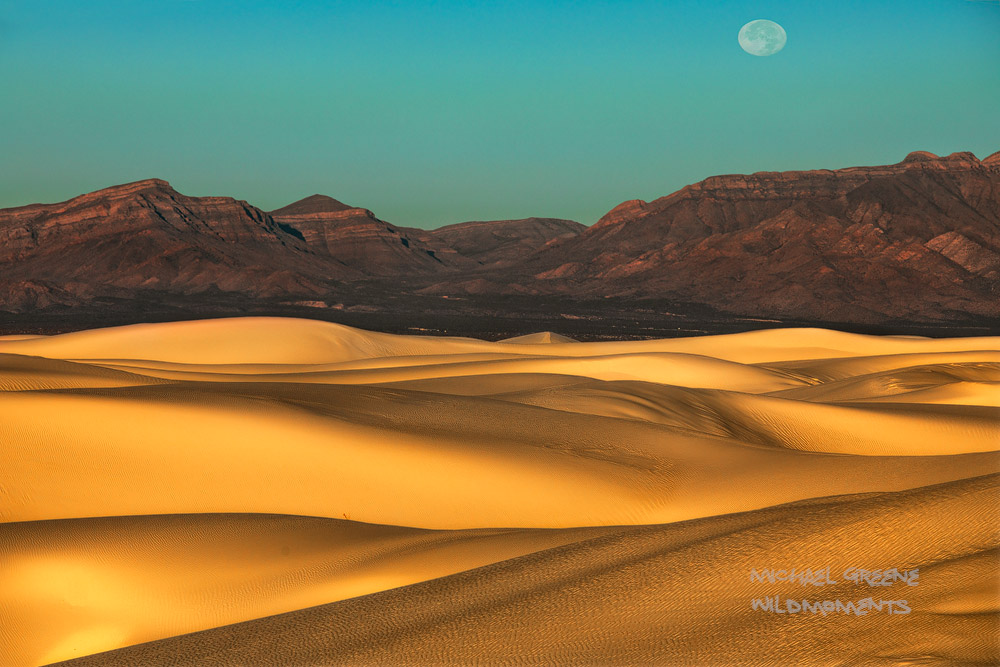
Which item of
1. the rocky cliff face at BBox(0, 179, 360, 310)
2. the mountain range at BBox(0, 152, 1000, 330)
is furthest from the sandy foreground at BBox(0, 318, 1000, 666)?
the rocky cliff face at BBox(0, 179, 360, 310)

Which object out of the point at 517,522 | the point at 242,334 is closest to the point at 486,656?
the point at 517,522

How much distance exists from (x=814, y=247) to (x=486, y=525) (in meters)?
111

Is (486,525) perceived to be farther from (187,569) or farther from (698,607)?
(698,607)

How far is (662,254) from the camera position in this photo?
130m

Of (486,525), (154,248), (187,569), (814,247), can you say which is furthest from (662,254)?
(187,569)

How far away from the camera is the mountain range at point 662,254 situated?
101000 mm

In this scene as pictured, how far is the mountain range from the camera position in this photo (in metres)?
101

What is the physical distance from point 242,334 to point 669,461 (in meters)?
30.3

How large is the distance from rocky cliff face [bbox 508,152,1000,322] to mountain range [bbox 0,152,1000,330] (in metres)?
0.28

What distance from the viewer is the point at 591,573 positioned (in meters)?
5.25

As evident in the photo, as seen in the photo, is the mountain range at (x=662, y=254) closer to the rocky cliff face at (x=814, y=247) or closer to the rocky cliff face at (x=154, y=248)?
the rocky cliff face at (x=814, y=247)

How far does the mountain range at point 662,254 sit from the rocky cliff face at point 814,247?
277mm

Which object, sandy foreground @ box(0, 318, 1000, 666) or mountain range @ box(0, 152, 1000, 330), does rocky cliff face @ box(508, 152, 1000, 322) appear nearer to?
mountain range @ box(0, 152, 1000, 330)

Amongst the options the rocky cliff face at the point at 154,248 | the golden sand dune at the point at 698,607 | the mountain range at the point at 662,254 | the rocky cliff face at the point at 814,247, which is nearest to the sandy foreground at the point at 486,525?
the golden sand dune at the point at 698,607
